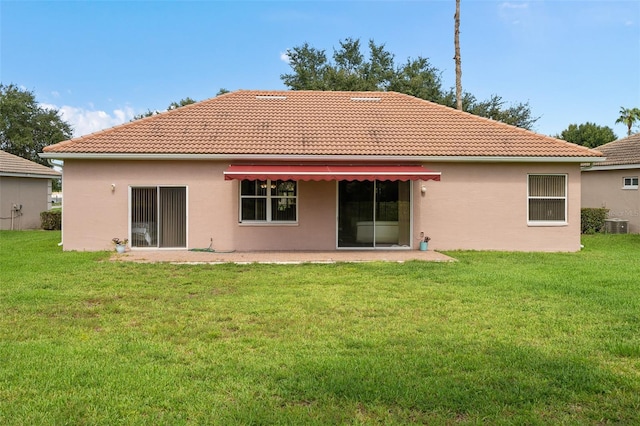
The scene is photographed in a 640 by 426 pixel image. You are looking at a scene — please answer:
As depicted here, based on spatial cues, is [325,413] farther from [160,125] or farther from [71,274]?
[160,125]

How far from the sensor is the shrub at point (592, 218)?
30.9 m

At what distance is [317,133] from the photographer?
2303 cm

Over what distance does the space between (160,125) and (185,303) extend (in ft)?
47.3

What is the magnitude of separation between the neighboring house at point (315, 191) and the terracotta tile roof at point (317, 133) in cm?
10

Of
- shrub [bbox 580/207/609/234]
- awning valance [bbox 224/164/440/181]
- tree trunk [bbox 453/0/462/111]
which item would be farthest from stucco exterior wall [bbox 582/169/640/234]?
awning valance [bbox 224/164/440/181]

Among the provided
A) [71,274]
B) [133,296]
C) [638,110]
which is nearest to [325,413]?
[133,296]

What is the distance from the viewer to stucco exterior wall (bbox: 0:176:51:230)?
110ft

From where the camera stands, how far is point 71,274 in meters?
14.8

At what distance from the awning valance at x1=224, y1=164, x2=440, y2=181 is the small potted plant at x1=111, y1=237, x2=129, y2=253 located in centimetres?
580

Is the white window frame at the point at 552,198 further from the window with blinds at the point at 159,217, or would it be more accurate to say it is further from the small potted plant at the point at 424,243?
the window with blinds at the point at 159,217

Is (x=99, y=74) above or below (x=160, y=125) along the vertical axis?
above

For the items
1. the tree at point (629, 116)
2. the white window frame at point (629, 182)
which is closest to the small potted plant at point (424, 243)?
the white window frame at point (629, 182)

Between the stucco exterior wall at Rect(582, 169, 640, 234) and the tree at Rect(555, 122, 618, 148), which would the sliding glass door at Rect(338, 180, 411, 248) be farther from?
the tree at Rect(555, 122, 618, 148)

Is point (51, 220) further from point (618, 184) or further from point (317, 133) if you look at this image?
point (618, 184)
